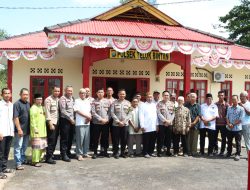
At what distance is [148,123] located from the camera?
7.73 m

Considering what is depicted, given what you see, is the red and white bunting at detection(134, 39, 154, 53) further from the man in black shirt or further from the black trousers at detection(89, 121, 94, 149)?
the man in black shirt

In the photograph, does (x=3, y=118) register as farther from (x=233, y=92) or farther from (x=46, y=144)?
(x=233, y=92)

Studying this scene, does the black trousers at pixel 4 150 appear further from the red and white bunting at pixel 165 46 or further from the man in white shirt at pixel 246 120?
the man in white shirt at pixel 246 120

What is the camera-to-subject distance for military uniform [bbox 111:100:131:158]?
758cm

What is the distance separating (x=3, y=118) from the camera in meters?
5.98

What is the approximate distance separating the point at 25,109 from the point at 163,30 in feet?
17.5

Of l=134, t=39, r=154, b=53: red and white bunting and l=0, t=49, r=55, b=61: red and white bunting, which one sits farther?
l=0, t=49, r=55, b=61: red and white bunting

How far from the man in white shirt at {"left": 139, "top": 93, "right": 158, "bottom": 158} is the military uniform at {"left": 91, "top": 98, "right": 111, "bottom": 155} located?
85cm

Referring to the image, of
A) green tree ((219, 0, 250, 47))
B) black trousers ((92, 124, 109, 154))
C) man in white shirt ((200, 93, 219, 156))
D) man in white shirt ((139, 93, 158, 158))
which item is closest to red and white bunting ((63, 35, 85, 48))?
black trousers ((92, 124, 109, 154))

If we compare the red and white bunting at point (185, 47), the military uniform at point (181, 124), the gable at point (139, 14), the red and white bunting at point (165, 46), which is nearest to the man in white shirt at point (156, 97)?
the military uniform at point (181, 124)

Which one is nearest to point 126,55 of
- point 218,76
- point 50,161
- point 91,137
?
point 91,137

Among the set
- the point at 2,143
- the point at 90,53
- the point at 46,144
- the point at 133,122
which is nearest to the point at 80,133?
the point at 46,144

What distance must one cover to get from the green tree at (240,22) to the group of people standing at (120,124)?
A: 1899 cm

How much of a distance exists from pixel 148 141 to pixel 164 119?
0.68m
